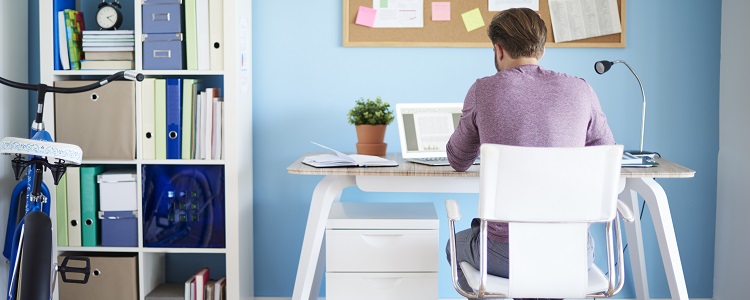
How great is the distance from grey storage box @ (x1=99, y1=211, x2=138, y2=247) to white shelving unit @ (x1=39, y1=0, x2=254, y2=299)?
3 cm

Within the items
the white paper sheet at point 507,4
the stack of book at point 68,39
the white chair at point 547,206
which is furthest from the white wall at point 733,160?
the stack of book at point 68,39

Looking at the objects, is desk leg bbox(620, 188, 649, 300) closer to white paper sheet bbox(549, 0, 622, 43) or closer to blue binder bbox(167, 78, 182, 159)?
white paper sheet bbox(549, 0, 622, 43)

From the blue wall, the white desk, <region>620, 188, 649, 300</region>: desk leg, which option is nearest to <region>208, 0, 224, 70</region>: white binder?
the blue wall

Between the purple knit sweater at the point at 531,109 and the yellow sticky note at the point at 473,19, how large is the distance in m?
1.02

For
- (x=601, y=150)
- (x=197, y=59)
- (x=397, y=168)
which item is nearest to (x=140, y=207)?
(x=197, y=59)

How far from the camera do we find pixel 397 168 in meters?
2.58

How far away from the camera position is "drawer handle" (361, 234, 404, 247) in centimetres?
256

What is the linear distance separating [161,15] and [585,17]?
1.64m

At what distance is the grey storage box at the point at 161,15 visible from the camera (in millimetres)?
2893

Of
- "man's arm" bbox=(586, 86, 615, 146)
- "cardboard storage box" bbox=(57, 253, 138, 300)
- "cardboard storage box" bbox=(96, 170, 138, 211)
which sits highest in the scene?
"man's arm" bbox=(586, 86, 615, 146)

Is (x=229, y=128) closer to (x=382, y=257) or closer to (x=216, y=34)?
(x=216, y=34)

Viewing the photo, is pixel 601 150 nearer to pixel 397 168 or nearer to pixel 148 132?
pixel 397 168

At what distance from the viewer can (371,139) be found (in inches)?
116

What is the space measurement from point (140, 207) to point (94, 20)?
2.70ft
